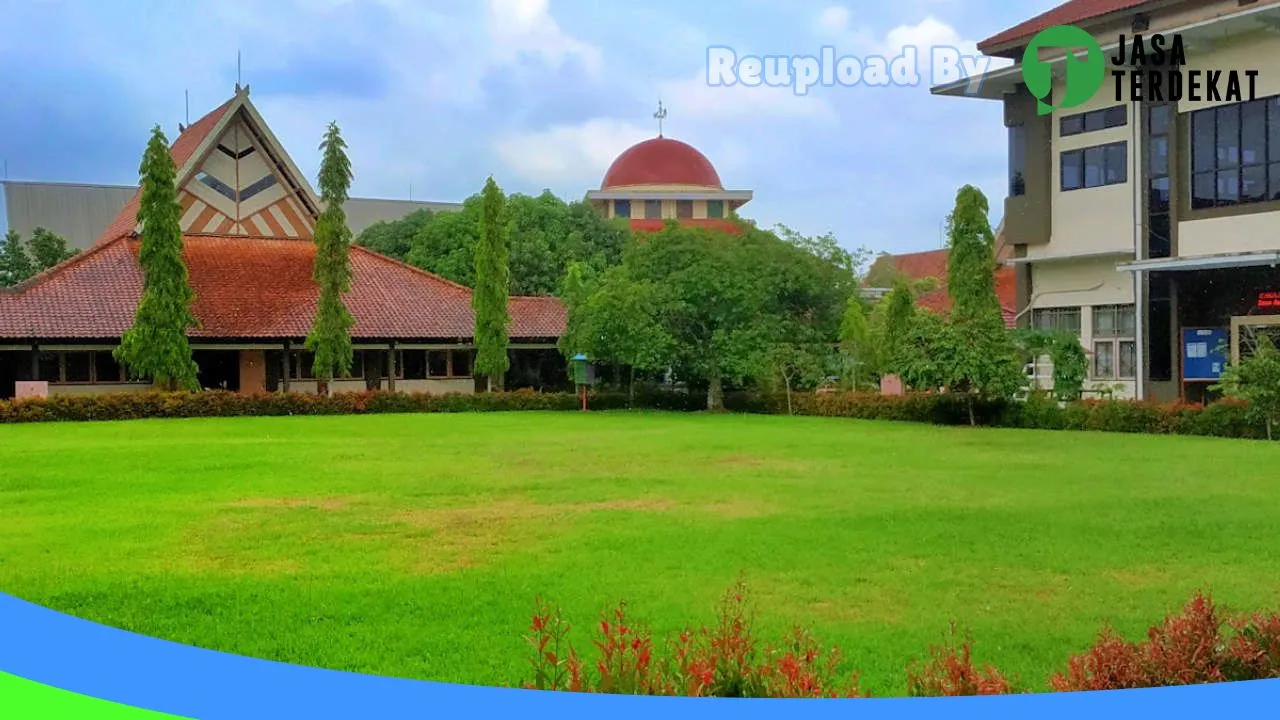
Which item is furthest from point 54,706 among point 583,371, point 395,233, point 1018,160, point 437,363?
point 395,233

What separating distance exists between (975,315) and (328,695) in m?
Result: 18.1

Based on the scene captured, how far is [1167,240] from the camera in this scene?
20.6m

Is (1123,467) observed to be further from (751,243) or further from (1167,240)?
(751,243)

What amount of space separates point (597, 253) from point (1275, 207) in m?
18.9

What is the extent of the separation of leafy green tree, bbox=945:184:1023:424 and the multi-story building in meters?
1.44

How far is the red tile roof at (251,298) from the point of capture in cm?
2438

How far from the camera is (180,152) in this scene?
27172 mm

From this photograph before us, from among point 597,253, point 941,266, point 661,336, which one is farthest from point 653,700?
point 941,266

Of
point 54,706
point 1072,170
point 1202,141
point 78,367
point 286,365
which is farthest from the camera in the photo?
point 286,365

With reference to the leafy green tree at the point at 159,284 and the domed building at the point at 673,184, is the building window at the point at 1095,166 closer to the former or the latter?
the domed building at the point at 673,184

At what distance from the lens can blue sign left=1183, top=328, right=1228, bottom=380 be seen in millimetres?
20625

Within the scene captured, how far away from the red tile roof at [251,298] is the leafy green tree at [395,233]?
5.08 meters

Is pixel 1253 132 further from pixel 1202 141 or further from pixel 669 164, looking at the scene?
pixel 669 164

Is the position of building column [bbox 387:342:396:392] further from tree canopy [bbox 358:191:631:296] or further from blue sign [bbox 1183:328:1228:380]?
blue sign [bbox 1183:328:1228:380]
